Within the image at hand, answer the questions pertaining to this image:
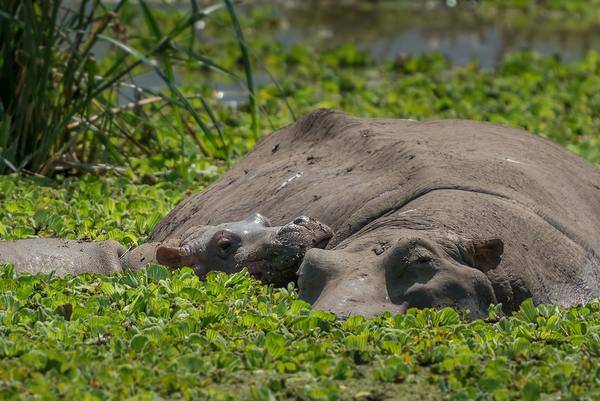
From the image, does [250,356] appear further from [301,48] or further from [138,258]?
[301,48]

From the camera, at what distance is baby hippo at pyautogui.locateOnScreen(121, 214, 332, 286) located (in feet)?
19.4

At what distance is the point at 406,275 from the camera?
17.4 feet

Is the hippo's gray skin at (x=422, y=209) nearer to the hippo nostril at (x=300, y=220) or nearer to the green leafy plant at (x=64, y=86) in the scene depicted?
the hippo nostril at (x=300, y=220)

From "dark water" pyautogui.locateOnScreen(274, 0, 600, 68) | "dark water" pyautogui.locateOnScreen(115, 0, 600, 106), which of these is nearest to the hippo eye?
"dark water" pyautogui.locateOnScreen(115, 0, 600, 106)

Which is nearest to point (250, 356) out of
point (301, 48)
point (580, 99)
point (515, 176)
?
point (515, 176)

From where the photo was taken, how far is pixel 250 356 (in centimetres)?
471

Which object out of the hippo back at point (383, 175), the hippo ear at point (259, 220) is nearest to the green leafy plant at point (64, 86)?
the hippo back at point (383, 175)

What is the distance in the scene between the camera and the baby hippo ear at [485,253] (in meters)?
5.46

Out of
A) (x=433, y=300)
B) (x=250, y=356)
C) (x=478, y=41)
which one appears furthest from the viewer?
(x=478, y=41)

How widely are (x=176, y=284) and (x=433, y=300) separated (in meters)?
1.21

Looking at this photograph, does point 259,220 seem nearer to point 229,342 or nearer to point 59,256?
point 59,256

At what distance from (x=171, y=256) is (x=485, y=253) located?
5.15 ft

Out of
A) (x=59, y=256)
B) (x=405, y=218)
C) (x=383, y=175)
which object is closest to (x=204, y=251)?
(x=59, y=256)

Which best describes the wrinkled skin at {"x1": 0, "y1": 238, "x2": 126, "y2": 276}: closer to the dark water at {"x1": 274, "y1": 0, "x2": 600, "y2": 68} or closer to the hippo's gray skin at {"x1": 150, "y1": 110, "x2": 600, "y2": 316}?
the hippo's gray skin at {"x1": 150, "y1": 110, "x2": 600, "y2": 316}
